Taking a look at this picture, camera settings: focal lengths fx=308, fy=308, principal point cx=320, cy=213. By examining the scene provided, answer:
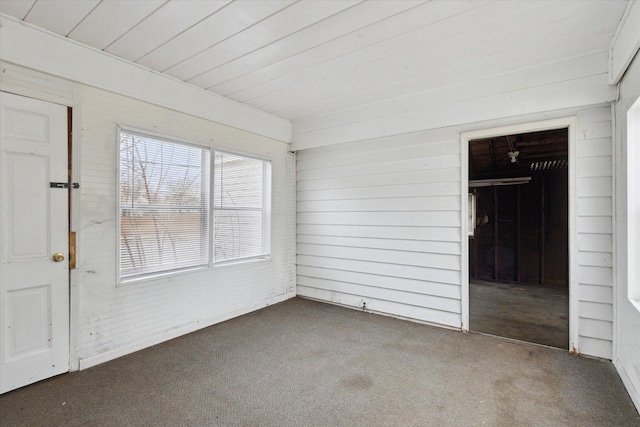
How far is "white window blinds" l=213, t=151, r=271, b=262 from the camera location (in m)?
3.64

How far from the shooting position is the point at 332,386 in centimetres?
232

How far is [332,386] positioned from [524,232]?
575 cm

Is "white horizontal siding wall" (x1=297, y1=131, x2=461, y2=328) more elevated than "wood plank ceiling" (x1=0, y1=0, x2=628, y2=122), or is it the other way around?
"wood plank ceiling" (x1=0, y1=0, x2=628, y2=122)

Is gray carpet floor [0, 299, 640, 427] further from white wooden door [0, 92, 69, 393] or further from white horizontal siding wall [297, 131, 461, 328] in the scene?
white horizontal siding wall [297, 131, 461, 328]

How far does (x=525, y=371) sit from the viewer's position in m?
2.53

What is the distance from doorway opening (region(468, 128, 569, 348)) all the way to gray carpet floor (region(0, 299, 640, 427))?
1.72 meters

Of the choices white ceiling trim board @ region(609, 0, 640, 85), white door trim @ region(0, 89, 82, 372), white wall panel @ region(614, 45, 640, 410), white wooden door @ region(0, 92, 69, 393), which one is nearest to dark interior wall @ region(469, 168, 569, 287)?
white wall panel @ region(614, 45, 640, 410)

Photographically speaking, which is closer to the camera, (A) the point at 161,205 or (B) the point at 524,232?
(A) the point at 161,205

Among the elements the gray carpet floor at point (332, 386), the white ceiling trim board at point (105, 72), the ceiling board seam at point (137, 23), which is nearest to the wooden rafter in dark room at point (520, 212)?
the gray carpet floor at point (332, 386)

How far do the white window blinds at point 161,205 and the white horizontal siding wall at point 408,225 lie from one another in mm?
1667

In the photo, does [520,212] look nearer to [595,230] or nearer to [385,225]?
[595,230]

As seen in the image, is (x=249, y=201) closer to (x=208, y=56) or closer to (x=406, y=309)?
(x=208, y=56)

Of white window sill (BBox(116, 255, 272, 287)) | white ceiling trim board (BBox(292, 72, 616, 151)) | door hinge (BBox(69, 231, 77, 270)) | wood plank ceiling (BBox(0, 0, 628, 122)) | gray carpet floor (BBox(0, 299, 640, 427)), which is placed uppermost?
wood plank ceiling (BBox(0, 0, 628, 122))

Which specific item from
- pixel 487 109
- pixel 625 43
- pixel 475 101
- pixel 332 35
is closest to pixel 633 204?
pixel 625 43
